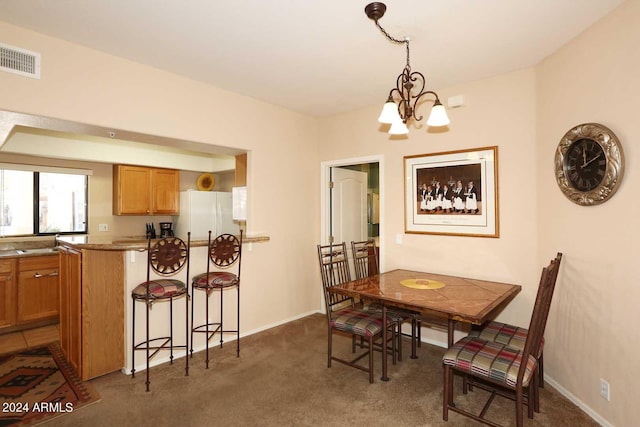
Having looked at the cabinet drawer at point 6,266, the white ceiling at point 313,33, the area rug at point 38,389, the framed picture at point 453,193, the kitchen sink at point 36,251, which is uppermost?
the white ceiling at point 313,33

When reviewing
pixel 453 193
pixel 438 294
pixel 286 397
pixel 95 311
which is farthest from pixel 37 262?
pixel 453 193

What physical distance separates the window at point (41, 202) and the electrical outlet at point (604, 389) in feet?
19.7

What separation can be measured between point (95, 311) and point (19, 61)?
1919mm

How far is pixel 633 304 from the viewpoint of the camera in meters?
1.88

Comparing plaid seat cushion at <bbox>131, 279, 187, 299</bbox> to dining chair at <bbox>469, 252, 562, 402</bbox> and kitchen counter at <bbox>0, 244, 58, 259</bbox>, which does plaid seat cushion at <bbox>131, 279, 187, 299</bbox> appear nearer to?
kitchen counter at <bbox>0, 244, 58, 259</bbox>

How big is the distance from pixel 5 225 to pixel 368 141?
4792mm

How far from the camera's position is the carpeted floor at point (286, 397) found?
216 centimetres

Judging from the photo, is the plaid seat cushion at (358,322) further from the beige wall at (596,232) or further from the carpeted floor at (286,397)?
the beige wall at (596,232)

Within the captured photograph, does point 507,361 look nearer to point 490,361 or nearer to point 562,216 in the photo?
point 490,361

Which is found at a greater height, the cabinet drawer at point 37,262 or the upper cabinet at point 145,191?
the upper cabinet at point 145,191

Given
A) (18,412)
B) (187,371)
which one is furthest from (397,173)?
(18,412)

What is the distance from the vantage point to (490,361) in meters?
1.99

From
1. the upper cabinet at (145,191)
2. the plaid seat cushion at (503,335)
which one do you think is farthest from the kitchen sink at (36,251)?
the plaid seat cushion at (503,335)

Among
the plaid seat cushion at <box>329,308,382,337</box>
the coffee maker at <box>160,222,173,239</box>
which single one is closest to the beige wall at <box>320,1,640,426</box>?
the plaid seat cushion at <box>329,308,382,337</box>
